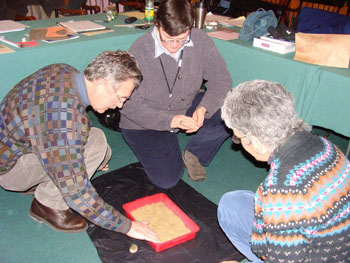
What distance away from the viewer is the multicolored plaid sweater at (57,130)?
1.23 meters

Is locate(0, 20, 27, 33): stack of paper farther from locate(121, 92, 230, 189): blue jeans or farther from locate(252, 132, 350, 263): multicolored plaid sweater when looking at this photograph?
locate(252, 132, 350, 263): multicolored plaid sweater

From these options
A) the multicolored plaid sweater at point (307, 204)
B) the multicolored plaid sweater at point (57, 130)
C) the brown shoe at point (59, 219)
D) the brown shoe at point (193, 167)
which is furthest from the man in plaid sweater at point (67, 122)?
the brown shoe at point (193, 167)

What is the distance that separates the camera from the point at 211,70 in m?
2.15

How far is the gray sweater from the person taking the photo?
1.96 meters

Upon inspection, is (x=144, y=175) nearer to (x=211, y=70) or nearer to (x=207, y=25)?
(x=211, y=70)

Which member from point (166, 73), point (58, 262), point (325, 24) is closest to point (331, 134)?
point (325, 24)

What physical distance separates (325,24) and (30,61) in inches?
105

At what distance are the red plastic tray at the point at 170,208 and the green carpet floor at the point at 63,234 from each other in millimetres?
284

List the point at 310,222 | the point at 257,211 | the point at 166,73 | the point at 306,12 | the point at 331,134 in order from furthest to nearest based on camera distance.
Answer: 1. the point at 306,12
2. the point at 331,134
3. the point at 166,73
4. the point at 257,211
5. the point at 310,222

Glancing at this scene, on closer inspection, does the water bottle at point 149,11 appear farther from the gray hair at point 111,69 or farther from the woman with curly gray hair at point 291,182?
the woman with curly gray hair at point 291,182

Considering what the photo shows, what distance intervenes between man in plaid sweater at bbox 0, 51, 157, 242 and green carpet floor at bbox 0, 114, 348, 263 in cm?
41

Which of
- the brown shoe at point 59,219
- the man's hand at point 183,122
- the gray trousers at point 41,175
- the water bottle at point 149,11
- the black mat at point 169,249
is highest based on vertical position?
the water bottle at point 149,11

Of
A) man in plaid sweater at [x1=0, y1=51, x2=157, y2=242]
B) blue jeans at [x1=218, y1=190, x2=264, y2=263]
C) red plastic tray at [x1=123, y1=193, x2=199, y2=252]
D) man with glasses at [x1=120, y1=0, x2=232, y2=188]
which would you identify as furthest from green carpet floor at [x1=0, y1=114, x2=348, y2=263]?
blue jeans at [x1=218, y1=190, x2=264, y2=263]

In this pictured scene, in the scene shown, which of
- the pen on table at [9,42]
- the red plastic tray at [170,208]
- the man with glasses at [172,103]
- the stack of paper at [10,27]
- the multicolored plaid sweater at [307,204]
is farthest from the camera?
the stack of paper at [10,27]
